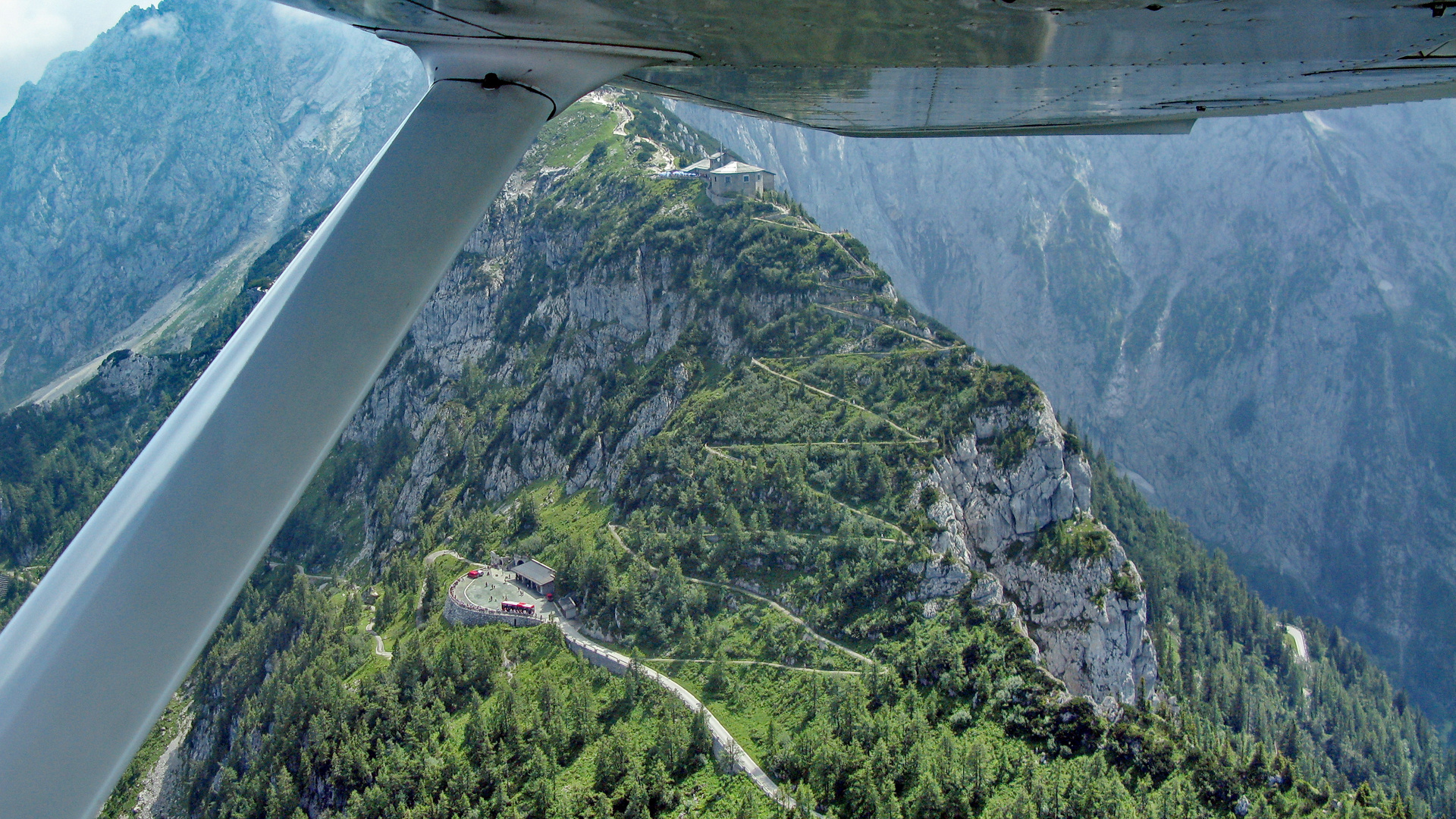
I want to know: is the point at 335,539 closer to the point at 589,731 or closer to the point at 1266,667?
the point at 589,731

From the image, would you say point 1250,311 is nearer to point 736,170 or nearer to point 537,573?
point 736,170

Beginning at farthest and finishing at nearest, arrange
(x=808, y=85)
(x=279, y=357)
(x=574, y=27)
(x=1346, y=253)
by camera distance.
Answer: (x=1346, y=253) → (x=808, y=85) → (x=574, y=27) → (x=279, y=357)

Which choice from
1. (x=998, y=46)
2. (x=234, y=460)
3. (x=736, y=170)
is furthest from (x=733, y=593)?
(x=736, y=170)

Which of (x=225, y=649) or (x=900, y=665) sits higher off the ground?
(x=900, y=665)

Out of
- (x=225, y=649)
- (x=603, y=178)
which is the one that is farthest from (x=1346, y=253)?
(x=225, y=649)

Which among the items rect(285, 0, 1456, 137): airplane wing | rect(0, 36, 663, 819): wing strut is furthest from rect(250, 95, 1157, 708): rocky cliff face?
rect(0, 36, 663, 819): wing strut

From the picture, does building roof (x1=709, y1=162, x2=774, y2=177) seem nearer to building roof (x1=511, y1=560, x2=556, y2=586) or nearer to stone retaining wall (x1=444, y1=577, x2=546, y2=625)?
building roof (x1=511, y1=560, x2=556, y2=586)
